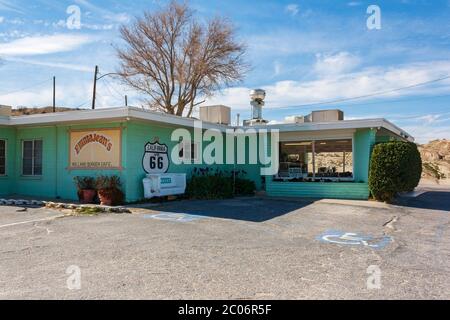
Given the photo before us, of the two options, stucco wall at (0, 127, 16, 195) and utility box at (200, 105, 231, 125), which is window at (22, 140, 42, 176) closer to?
stucco wall at (0, 127, 16, 195)

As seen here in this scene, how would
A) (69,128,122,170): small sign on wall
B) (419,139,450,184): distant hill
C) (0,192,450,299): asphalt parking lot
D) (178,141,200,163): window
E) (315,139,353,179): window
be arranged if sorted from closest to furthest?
(0,192,450,299): asphalt parking lot
(69,128,122,170): small sign on wall
(315,139,353,179): window
(178,141,200,163): window
(419,139,450,184): distant hill

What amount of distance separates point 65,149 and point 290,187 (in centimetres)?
836

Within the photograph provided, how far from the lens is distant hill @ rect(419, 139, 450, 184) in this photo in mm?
30000

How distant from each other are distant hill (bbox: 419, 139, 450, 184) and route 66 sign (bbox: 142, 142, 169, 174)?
22.5m

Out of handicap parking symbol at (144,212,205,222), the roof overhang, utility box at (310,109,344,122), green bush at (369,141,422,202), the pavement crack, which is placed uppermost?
utility box at (310,109,344,122)

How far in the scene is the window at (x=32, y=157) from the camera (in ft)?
47.6

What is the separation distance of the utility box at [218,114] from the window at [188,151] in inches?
70.2

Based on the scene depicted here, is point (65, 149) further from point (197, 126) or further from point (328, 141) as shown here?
point (328, 141)

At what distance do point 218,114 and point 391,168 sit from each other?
7513mm

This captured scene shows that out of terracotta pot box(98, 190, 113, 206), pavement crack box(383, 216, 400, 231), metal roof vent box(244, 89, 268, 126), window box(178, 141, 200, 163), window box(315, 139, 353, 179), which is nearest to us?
pavement crack box(383, 216, 400, 231)
